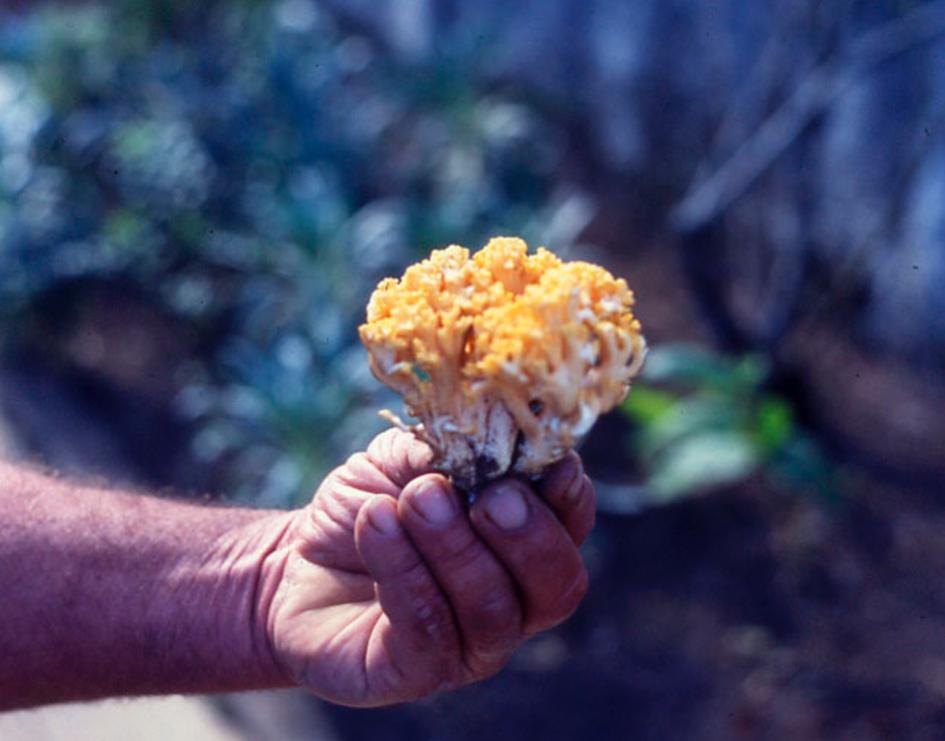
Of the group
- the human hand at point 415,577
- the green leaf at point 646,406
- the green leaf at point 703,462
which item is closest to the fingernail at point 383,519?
the human hand at point 415,577

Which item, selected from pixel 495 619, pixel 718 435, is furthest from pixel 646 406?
pixel 495 619

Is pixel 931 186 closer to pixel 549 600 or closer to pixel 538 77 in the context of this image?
pixel 538 77

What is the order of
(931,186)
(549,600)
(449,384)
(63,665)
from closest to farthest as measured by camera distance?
(449,384), (549,600), (63,665), (931,186)

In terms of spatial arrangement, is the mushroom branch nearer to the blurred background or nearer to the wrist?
the wrist

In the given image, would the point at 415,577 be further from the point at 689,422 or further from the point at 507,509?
the point at 689,422

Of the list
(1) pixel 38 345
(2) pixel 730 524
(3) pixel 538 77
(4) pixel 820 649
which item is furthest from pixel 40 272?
(4) pixel 820 649

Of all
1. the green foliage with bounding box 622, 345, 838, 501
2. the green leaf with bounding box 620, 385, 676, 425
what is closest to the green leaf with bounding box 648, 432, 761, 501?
the green foliage with bounding box 622, 345, 838, 501

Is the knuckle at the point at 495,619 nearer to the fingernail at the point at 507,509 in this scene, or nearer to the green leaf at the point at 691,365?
the fingernail at the point at 507,509
